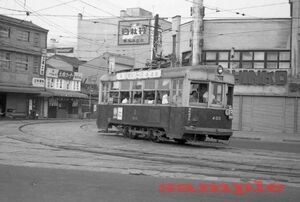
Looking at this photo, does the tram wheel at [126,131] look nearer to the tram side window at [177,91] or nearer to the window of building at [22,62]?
the tram side window at [177,91]

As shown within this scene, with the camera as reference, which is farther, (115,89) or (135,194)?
(115,89)

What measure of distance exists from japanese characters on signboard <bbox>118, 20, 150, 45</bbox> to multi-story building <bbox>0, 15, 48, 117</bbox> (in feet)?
85.2

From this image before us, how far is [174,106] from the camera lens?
54.3 ft

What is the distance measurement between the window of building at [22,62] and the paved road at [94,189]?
37.0 meters

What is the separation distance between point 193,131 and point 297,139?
36.5 ft

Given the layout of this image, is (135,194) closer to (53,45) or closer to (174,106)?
(174,106)

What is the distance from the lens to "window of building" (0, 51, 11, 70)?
138 ft

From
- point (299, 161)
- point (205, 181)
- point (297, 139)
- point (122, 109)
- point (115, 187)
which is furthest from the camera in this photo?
point (297, 139)

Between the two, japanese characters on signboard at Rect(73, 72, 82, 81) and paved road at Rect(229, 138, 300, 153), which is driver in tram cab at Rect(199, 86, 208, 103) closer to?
paved road at Rect(229, 138, 300, 153)

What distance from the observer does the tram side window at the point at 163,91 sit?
17.1 m

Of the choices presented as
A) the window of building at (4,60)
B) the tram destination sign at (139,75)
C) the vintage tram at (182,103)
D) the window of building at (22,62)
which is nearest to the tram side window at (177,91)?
the vintage tram at (182,103)

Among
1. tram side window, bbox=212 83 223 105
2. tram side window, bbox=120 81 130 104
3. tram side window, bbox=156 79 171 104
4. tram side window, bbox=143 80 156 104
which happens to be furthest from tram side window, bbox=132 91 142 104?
tram side window, bbox=212 83 223 105

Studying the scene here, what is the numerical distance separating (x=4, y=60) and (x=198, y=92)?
102 ft

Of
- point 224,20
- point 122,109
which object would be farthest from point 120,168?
point 224,20
